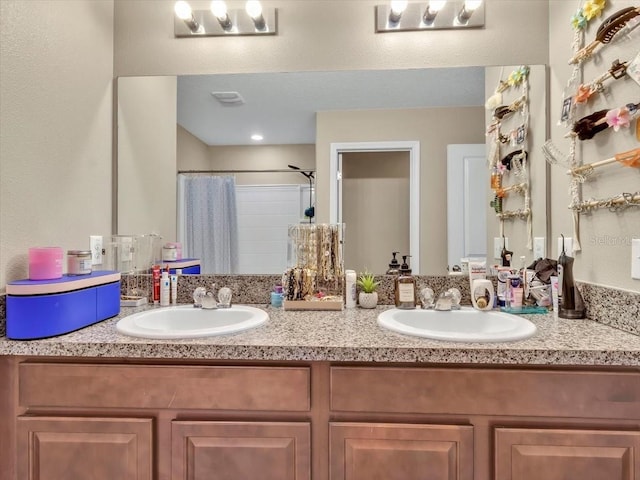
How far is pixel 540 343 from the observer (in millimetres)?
993

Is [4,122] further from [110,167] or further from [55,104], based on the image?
[110,167]

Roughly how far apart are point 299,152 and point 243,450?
1.17m

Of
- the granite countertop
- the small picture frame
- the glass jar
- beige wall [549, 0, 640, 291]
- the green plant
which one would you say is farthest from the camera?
the green plant

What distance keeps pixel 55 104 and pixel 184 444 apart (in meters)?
1.28

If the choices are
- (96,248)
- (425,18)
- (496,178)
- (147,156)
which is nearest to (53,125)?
(147,156)

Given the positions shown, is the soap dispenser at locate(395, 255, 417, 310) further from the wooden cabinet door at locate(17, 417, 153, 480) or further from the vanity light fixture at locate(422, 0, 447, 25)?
the vanity light fixture at locate(422, 0, 447, 25)

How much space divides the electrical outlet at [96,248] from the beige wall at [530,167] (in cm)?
171

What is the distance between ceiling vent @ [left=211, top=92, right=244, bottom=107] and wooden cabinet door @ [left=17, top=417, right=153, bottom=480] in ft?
4.32

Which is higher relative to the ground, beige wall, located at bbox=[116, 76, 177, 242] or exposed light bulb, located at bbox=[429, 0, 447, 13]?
exposed light bulb, located at bbox=[429, 0, 447, 13]

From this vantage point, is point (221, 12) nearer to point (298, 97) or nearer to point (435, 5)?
point (298, 97)

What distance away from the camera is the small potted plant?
147cm

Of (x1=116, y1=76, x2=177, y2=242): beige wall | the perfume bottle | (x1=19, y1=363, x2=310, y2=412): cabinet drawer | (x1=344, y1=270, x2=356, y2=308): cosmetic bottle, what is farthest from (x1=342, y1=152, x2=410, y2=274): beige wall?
(x1=116, y1=76, x2=177, y2=242): beige wall

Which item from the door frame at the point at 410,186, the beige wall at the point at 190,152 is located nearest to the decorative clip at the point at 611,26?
the door frame at the point at 410,186

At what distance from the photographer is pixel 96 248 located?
158cm
